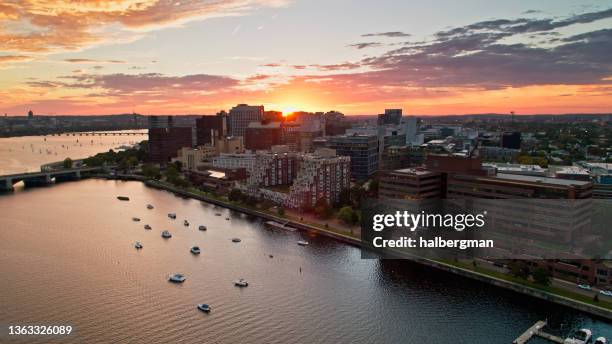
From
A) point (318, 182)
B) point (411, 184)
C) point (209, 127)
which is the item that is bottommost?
point (318, 182)

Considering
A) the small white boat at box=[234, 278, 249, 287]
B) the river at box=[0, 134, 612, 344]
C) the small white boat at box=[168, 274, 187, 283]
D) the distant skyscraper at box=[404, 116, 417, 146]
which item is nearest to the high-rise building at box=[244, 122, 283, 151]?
the distant skyscraper at box=[404, 116, 417, 146]

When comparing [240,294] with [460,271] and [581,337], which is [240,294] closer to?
[460,271]

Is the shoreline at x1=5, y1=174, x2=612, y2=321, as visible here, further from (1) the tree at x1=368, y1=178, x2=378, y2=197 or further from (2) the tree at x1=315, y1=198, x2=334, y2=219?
(1) the tree at x1=368, y1=178, x2=378, y2=197

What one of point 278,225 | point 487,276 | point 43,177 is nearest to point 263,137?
point 43,177

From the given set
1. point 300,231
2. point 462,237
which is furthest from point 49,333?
point 462,237

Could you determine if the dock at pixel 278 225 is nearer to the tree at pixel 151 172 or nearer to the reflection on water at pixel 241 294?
the reflection on water at pixel 241 294

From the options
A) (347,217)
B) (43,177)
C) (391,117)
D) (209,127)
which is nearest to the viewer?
(347,217)

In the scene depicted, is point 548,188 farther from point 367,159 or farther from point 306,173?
point 367,159
